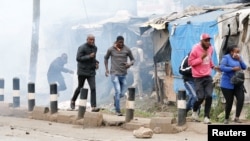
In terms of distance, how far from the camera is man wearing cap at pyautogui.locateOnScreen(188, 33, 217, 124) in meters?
10.4

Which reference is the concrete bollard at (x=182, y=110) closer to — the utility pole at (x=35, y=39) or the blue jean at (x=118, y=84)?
the blue jean at (x=118, y=84)

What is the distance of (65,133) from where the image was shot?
10.7 m

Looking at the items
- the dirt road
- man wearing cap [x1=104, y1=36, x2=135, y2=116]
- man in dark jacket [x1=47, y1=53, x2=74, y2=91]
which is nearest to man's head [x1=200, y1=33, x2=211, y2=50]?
the dirt road

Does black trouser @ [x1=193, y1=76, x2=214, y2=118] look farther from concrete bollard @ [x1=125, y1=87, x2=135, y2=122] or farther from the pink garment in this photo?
concrete bollard @ [x1=125, y1=87, x2=135, y2=122]

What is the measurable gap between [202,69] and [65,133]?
9.13 ft

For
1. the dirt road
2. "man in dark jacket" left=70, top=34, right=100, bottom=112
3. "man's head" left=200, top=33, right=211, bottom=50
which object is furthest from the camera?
"man in dark jacket" left=70, top=34, right=100, bottom=112

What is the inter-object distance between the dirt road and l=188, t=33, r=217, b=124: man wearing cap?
0.68m

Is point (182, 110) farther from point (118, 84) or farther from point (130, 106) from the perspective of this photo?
point (118, 84)

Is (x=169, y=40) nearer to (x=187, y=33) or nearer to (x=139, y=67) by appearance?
(x=187, y=33)

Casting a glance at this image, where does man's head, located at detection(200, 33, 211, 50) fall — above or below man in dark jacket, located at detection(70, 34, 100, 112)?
above

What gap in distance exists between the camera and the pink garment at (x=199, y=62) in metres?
10.4

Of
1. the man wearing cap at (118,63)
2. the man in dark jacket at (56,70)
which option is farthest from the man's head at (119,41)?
the man in dark jacket at (56,70)

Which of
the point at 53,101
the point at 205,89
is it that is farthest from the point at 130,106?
the point at 53,101

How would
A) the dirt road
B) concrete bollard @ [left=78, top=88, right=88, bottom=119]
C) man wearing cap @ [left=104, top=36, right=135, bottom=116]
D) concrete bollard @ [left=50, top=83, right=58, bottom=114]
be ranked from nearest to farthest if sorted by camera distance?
the dirt road, concrete bollard @ [left=78, top=88, right=88, bottom=119], man wearing cap @ [left=104, top=36, right=135, bottom=116], concrete bollard @ [left=50, top=83, right=58, bottom=114]
